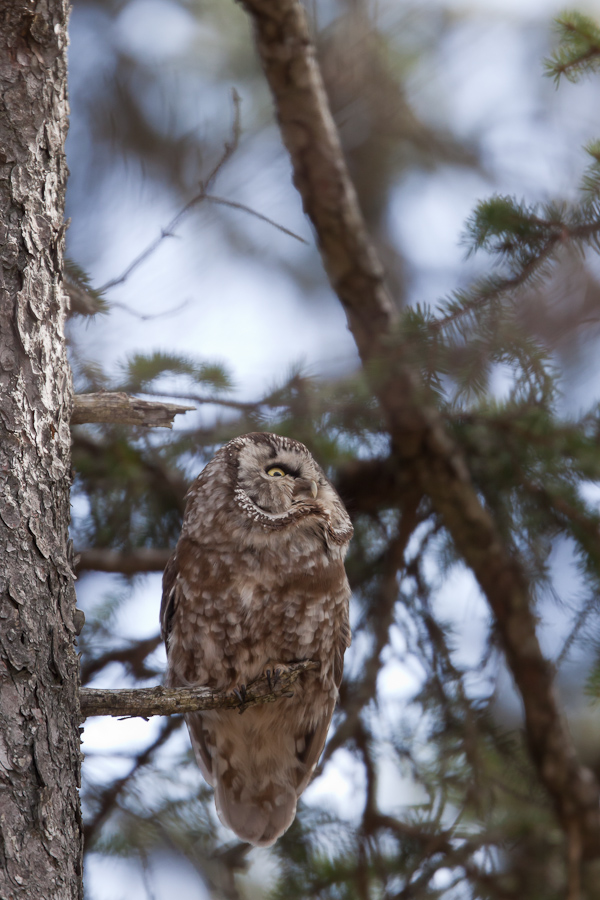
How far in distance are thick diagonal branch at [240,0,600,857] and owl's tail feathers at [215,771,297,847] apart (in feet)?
3.82

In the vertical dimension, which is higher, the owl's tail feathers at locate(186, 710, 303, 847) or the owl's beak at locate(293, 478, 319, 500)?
the owl's beak at locate(293, 478, 319, 500)

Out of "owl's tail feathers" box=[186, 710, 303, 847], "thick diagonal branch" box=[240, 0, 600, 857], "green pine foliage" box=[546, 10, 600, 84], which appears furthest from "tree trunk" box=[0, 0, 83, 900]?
"green pine foliage" box=[546, 10, 600, 84]

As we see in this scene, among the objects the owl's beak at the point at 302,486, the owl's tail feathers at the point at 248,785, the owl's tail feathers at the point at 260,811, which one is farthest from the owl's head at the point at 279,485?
the owl's tail feathers at the point at 260,811

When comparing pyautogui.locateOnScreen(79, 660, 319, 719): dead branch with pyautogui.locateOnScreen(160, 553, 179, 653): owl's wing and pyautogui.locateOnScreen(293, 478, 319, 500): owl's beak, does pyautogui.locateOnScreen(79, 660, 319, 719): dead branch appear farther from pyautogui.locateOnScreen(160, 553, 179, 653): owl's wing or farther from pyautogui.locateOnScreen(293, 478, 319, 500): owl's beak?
pyautogui.locateOnScreen(293, 478, 319, 500): owl's beak

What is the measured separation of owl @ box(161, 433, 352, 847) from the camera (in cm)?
217

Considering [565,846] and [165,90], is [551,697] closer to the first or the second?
[565,846]

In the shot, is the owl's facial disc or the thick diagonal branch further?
the thick diagonal branch

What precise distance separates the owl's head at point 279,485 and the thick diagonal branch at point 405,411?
23.1 inches

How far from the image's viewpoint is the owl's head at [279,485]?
2242mm

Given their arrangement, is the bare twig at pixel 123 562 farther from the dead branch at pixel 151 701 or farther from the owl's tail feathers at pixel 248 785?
the dead branch at pixel 151 701

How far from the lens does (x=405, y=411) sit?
2988 mm

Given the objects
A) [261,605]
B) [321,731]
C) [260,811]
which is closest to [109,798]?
[260,811]

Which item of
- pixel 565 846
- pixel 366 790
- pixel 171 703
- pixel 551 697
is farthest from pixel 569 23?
pixel 565 846

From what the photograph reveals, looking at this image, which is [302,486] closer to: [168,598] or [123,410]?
[168,598]
